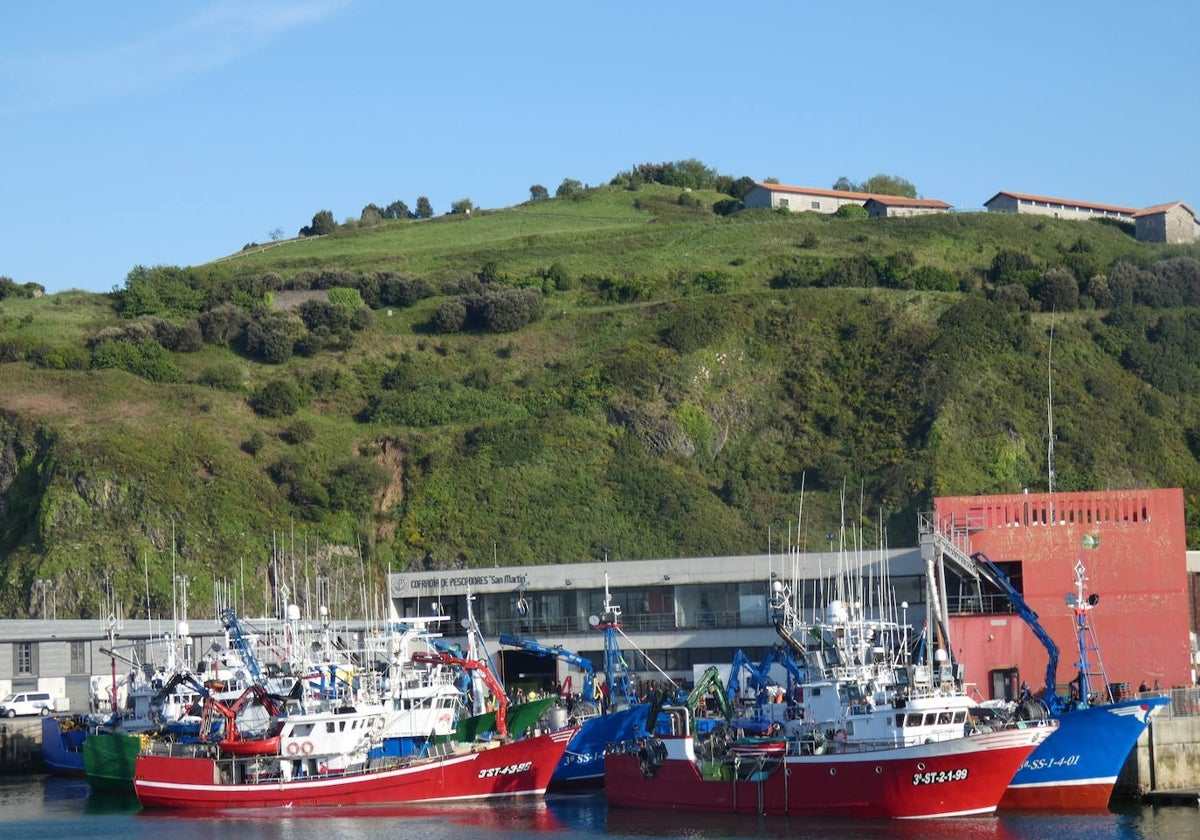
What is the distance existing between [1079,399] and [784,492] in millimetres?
22482

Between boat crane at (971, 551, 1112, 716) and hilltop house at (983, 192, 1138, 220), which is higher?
hilltop house at (983, 192, 1138, 220)

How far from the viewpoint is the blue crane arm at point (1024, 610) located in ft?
167

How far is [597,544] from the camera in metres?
90.3

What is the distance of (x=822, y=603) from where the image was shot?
55531 mm

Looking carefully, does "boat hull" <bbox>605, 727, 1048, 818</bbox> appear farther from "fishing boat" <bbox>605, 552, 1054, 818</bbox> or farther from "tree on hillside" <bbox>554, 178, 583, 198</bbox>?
"tree on hillside" <bbox>554, 178, 583, 198</bbox>

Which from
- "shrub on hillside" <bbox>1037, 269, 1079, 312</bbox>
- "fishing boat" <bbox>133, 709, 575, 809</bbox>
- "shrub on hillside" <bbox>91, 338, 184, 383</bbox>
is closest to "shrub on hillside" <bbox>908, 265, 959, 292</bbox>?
"shrub on hillside" <bbox>1037, 269, 1079, 312</bbox>

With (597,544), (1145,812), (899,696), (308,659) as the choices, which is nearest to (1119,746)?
(1145,812)

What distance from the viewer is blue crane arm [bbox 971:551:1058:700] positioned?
→ 167 feet

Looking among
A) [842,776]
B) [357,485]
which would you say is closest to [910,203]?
[357,485]

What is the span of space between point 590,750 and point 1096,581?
65.3ft

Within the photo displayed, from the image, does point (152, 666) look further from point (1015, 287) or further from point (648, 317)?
point (1015, 287)

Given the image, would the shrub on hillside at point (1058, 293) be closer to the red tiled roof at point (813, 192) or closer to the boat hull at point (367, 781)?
the red tiled roof at point (813, 192)

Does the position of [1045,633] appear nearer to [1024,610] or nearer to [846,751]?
[1024,610]

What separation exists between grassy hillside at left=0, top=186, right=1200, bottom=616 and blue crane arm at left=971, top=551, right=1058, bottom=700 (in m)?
20.6
